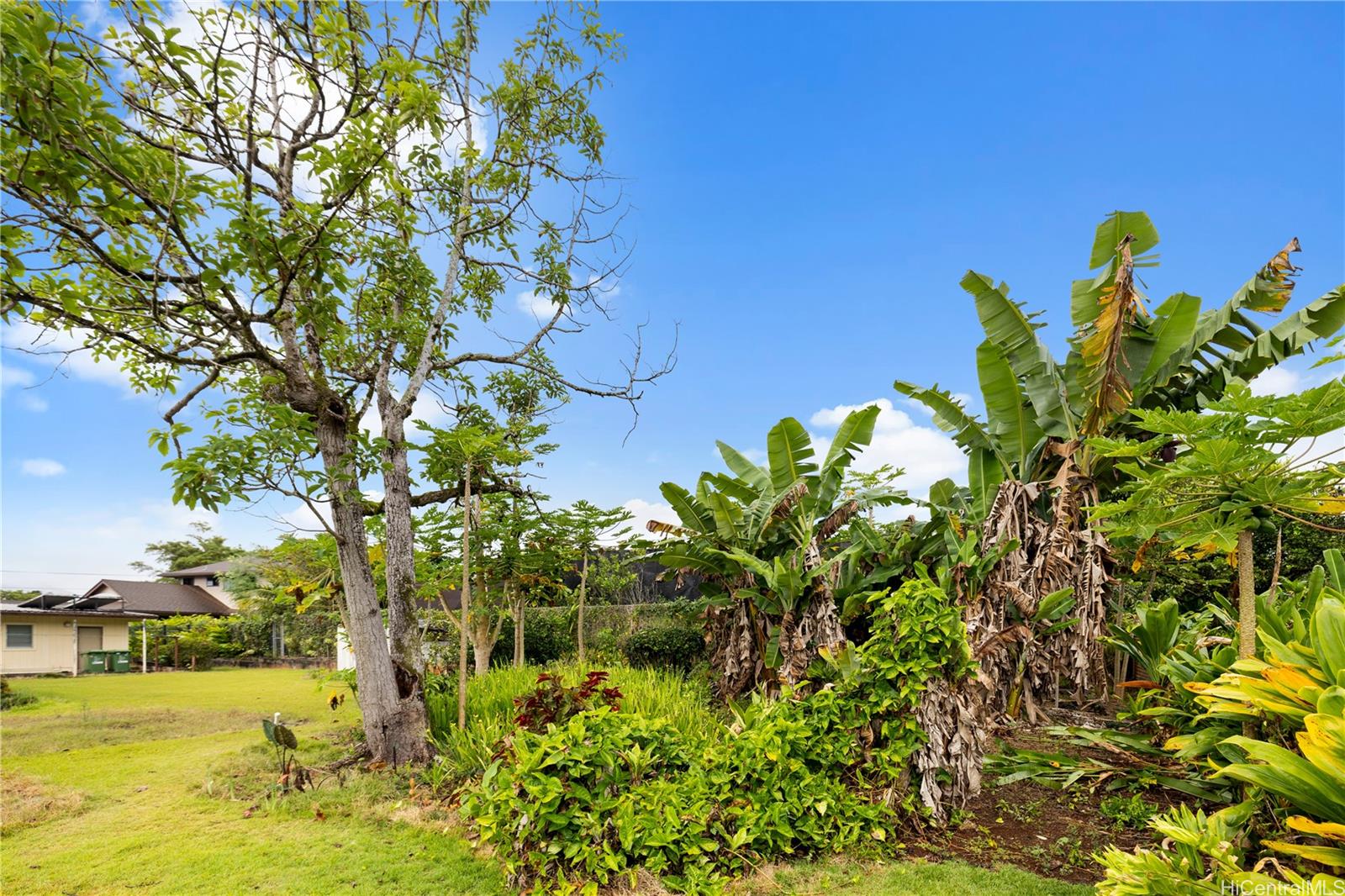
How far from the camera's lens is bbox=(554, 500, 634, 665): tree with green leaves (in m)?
7.50

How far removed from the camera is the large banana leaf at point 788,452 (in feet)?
20.7

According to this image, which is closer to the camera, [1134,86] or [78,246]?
[78,246]

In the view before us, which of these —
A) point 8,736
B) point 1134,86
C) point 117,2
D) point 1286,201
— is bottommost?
point 8,736

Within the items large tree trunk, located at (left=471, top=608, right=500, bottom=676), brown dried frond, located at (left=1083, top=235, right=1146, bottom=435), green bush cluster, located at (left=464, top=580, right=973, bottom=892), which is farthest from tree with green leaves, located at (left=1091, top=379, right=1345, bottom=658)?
large tree trunk, located at (left=471, top=608, right=500, bottom=676)

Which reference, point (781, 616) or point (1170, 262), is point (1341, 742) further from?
point (1170, 262)

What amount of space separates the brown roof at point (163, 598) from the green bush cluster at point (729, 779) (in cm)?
2626

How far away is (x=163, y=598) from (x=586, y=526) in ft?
85.7

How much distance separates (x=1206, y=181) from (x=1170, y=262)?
0.75 meters

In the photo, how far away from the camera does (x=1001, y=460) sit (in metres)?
6.23

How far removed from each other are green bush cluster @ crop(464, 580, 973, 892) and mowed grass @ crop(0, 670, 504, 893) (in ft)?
2.52

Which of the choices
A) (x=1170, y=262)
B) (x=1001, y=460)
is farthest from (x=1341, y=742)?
(x=1170, y=262)

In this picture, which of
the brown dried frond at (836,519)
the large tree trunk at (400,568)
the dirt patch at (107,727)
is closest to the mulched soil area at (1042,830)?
the brown dried frond at (836,519)

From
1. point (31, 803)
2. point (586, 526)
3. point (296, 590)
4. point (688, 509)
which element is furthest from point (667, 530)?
point (31, 803)

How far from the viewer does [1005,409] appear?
6047mm
